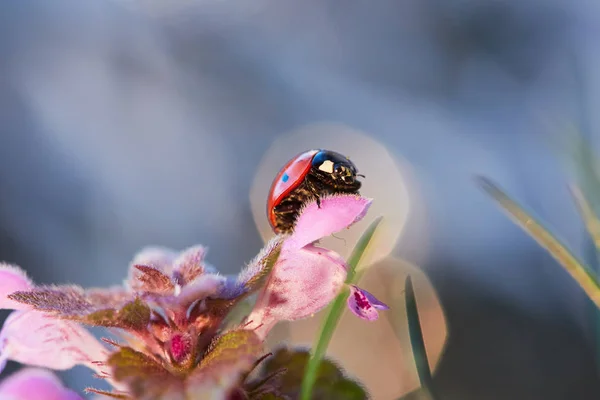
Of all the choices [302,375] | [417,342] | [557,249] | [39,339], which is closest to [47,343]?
[39,339]

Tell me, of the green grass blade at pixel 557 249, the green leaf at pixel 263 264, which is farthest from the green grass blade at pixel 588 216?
the green leaf at pixel 263 264

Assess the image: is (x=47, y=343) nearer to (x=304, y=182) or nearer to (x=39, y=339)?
(x=39, y=339)

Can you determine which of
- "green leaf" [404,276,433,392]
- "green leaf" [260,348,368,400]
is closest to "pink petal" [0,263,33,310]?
"green leaf" [260,348,368,400]

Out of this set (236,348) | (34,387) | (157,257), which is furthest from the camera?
(157,257)

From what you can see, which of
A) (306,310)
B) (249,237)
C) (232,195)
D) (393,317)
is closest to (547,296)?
(249,237)

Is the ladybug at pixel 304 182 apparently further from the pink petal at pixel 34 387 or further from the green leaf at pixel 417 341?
the pink petal at pixel 34 387

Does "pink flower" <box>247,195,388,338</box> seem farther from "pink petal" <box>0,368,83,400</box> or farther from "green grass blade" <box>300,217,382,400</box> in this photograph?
"pink petal" <box>0,368,83,400</box>
